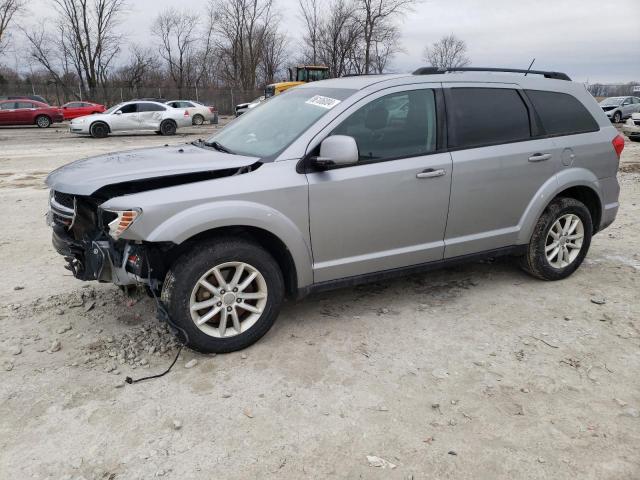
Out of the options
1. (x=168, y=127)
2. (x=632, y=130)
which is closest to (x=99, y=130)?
(x=168, y=127)

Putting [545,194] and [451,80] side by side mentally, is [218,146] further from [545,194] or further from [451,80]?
[545,194]

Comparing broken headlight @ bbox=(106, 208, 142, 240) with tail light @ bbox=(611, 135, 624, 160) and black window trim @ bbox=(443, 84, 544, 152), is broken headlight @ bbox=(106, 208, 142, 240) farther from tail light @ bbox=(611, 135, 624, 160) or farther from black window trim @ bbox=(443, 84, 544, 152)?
tail light @ bbox=(611, 135, 624, 160)

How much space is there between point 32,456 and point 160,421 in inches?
24.4

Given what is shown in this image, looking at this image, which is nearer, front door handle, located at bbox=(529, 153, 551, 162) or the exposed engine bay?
the exposed engine bay

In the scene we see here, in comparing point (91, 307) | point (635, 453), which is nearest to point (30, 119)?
point (91, 307)

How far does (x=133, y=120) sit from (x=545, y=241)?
19.9 meters

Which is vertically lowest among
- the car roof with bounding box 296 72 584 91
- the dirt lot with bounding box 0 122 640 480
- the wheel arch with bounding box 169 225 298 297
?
the dirt lot with bounding box 0 122 640 480

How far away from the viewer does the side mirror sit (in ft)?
11.3

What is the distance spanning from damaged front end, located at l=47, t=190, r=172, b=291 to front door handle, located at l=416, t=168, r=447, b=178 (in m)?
1.92

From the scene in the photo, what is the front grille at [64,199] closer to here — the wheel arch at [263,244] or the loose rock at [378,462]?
the wheel arch at [263,244]

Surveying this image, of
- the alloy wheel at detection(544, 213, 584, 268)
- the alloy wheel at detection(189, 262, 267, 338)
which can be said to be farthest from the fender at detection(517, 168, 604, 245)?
the alloy wheel at detection(189, 262, 267, 338)

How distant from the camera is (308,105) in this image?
4055 mm

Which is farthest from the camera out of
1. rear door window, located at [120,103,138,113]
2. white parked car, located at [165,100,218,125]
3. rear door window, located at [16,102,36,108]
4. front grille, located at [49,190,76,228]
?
white parked car, located at [165,100,218,125]

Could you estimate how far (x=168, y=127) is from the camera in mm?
22312
